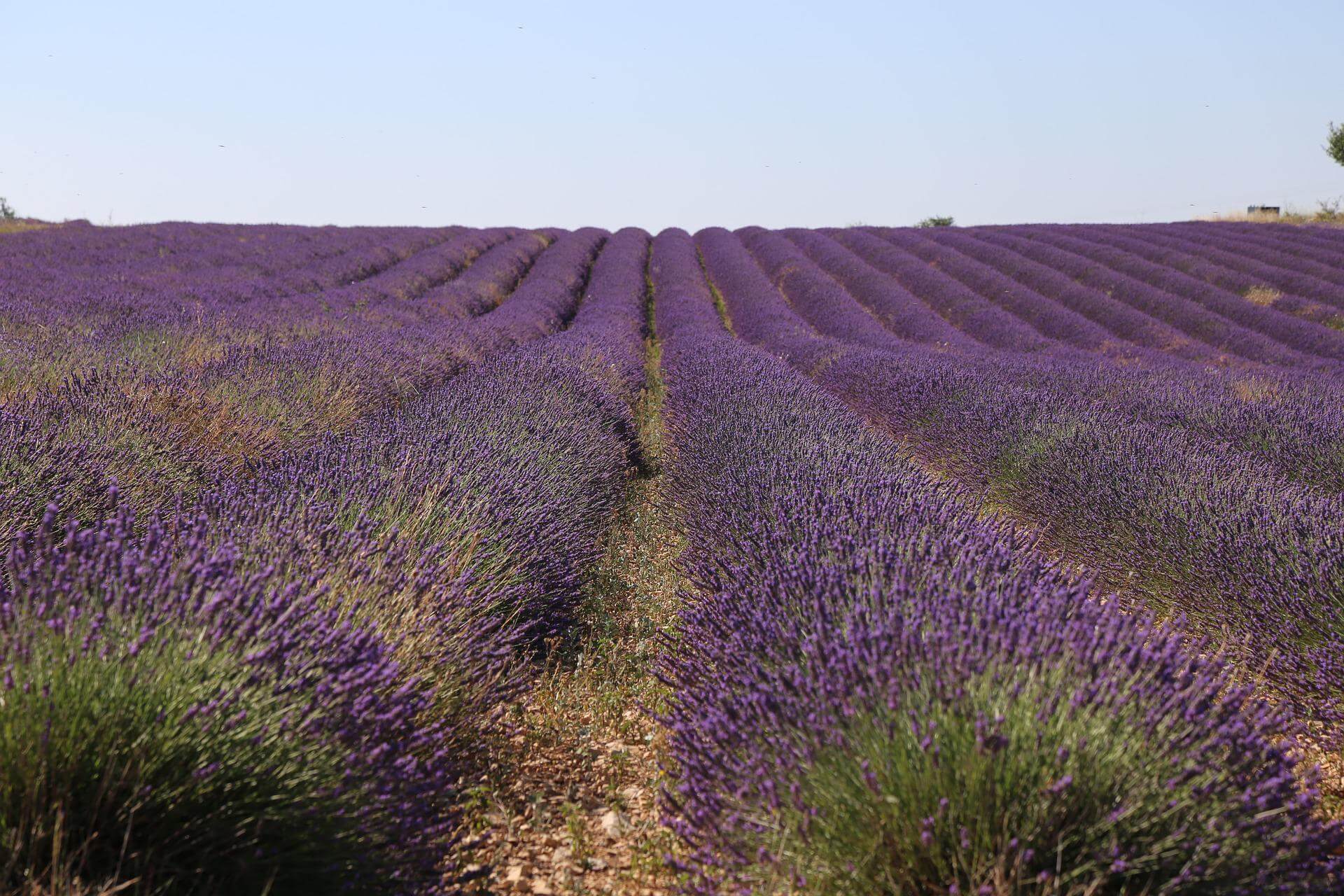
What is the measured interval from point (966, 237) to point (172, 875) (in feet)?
79.8

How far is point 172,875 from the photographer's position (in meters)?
1.44

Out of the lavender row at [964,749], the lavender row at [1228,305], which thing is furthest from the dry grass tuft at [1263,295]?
the lavender row at [964,749]

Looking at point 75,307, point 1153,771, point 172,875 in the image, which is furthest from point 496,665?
point 75,307

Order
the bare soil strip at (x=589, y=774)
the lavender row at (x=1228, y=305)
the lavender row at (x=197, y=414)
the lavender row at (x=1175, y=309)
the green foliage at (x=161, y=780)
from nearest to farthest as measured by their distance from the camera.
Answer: the green foliage at (x=161, y=780) < the bare soil strip at (x=589, y=774) < the lavender row at (x=197, y=414) < the lavender row at (x=1175, y=309) < the lavender row at (x=1228, y=305)

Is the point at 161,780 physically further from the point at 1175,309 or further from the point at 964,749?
the point at 1175,309

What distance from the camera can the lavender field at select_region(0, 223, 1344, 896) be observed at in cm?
147

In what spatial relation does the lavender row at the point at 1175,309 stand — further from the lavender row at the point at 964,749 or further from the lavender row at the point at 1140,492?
the lavender row at the point at 964,749

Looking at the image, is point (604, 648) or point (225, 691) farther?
point (604, 648)

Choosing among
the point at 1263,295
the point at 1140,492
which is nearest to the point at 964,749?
the point at 1140,492

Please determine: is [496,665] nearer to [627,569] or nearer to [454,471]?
[454,471]

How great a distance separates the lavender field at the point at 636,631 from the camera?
4.83ft

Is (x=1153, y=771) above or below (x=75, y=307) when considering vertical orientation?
below

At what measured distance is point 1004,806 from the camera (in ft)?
4.90

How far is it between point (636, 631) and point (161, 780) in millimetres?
2371
